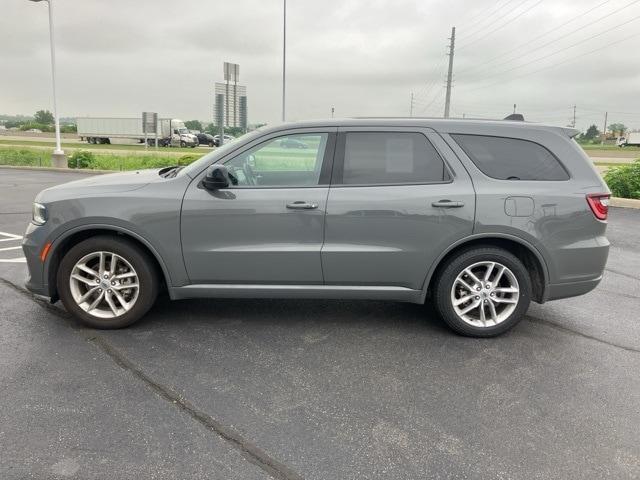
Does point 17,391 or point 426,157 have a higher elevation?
point 426,157

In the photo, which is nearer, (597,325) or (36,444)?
(36,444)

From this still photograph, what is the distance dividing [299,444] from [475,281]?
2124mm

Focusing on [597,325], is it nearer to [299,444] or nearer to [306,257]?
[306,257]

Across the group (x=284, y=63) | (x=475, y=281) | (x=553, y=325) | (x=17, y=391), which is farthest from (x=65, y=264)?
(x=284, y=63)

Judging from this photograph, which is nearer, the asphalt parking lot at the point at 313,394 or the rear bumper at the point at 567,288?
the asphalt parking lot at the point at 313,394

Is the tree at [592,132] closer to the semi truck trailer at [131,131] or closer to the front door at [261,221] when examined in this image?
the semi truck trailer at [131,131]

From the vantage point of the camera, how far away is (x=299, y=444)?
107 inches

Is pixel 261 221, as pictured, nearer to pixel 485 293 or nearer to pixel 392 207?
pixel 392 207

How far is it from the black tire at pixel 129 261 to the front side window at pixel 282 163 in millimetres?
1019

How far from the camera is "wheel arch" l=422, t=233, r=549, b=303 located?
4027 mm

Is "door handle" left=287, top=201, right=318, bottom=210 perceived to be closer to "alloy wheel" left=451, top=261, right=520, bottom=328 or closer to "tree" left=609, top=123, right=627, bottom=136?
"alloy wheel" left=451, top=261, right=520, bottom=328

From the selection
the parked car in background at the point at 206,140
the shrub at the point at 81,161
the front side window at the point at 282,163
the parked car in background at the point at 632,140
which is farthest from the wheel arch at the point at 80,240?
the parked car in background at the point at 632,140

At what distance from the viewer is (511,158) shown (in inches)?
162

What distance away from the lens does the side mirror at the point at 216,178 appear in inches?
152
